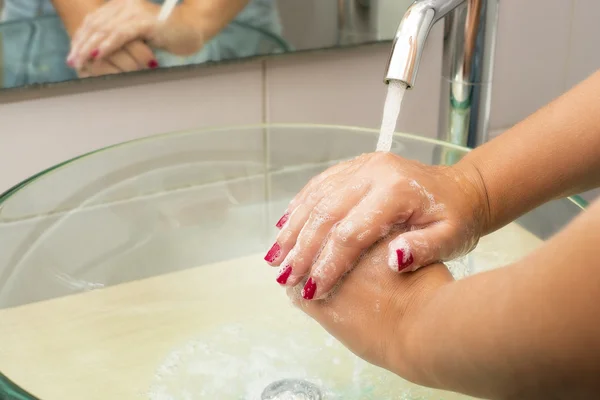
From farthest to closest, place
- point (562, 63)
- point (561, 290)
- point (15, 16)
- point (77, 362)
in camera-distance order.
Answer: point (562, 63), point (15, 16), point (77, 362), point (561, 290)

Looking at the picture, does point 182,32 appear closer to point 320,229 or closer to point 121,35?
point 121,35

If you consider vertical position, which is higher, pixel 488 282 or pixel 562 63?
pixel 488 282

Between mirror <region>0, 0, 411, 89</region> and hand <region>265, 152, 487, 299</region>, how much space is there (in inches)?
12.1

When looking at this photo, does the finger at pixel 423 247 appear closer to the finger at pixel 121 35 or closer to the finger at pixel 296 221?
the finger at pixel 296 221

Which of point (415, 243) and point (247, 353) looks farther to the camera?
point (247, 353)

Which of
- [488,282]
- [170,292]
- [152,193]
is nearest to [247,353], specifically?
[170,292]

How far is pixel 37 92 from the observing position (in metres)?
0.72

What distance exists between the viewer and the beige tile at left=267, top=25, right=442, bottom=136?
0.82m

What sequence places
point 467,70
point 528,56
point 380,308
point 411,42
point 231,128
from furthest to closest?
1. point 528,56
2. point 231,128
3. point 467,70
4. point 411,42
5. point 380,308

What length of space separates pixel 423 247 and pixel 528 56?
2.01ft

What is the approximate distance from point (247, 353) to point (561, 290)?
38 cm

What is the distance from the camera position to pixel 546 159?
507mm

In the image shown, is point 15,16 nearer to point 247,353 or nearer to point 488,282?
point 247,353

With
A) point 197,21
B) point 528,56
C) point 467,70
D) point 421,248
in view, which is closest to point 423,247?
point 421,248
